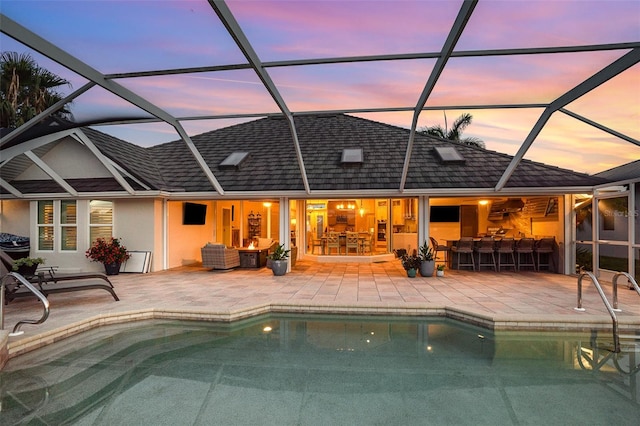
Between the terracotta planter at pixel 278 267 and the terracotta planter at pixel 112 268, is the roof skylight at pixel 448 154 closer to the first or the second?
the terracotta planter at pixel 278 267

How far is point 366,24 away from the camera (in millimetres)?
4840

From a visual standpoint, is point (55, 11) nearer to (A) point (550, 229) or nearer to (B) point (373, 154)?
(B) point (373, 154)

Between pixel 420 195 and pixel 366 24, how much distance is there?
6675mm

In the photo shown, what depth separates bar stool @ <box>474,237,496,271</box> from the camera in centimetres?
1127

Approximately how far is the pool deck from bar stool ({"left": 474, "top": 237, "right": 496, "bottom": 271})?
1299 mm

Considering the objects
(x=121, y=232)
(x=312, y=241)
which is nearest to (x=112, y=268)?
(x=121, y=232)

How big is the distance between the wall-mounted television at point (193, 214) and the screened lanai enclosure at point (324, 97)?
389mm

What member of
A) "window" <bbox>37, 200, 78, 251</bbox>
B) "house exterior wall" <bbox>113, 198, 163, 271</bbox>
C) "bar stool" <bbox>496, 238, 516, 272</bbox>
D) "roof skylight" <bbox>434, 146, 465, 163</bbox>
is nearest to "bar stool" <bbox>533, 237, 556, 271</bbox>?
"bar stool" <bbox>496, 238, 516, 272</bbox>

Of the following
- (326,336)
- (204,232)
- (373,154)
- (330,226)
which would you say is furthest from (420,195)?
(204,232)

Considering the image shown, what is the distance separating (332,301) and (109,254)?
7450 mm

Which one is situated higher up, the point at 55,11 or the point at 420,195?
the point at 55,11

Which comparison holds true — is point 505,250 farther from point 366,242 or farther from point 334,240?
point 334,240

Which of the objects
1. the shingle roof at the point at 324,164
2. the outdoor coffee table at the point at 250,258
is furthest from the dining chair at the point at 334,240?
the shingle roof at the point at 324,164

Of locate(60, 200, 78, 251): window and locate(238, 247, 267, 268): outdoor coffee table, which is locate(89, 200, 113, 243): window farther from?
locate(238, 247, 267, 268): outdoor coffee table
